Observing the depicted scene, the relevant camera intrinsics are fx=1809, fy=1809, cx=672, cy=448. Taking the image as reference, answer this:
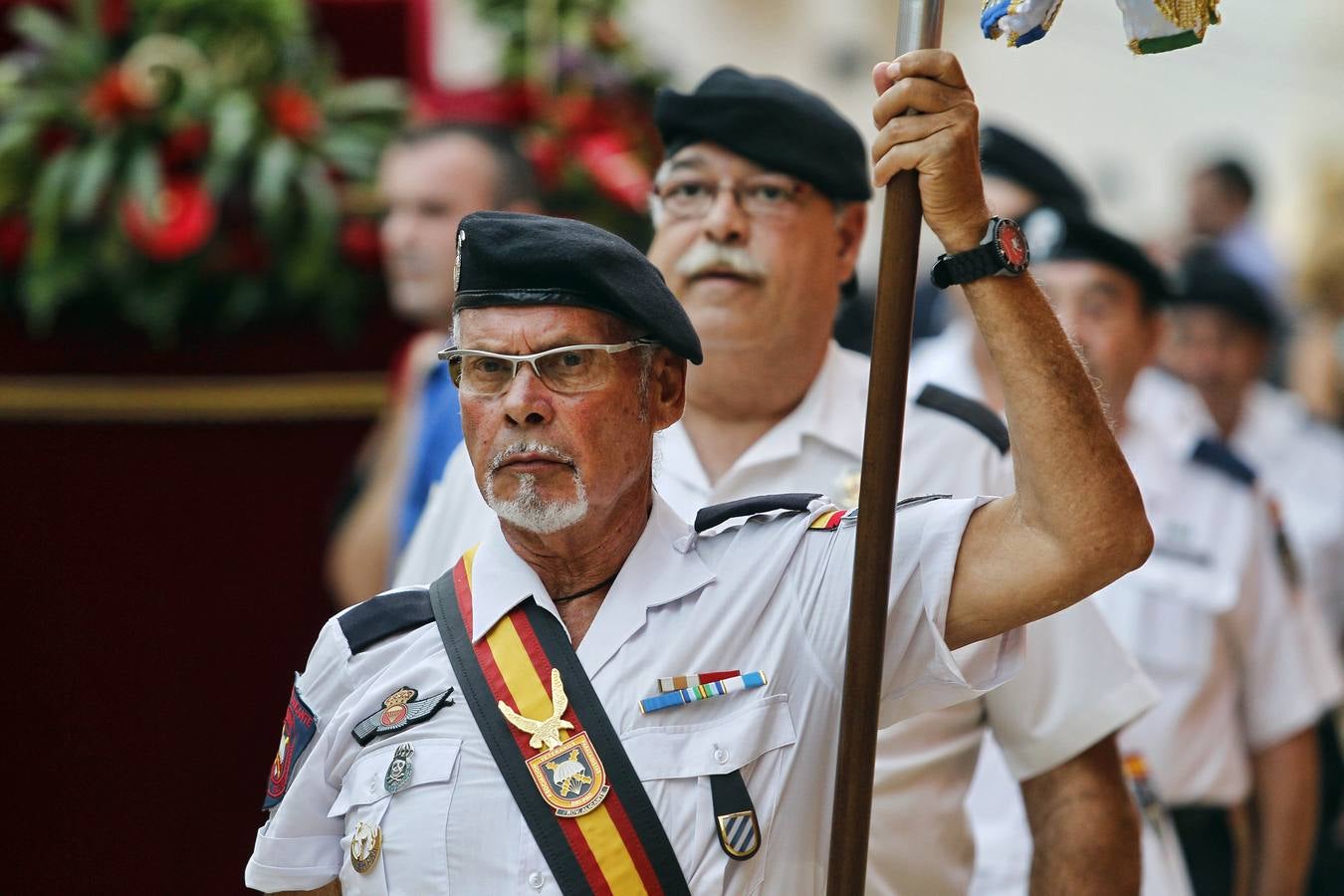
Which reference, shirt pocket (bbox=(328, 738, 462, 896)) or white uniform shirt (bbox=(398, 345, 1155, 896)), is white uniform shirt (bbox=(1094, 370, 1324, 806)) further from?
shirt pocket (bbox=(328, 738, 462, 896))

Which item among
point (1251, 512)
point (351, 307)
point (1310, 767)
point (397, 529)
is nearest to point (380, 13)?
point (351, 307)

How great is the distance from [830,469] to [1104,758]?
688mm

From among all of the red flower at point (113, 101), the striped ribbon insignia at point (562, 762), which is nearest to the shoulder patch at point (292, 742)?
the striped ribbon insignia at point (562, 762)

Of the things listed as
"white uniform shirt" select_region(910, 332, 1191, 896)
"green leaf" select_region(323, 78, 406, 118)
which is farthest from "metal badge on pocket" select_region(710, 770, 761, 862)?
"green leaf" select_region(323, 78, 406, 118)

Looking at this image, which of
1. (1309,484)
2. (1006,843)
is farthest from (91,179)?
(1309,484)

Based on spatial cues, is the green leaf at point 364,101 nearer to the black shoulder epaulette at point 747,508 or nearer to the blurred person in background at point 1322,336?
the black shoulder epaulette at point 747,508

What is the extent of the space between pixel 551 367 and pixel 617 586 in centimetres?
31

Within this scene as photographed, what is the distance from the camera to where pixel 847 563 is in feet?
7.94

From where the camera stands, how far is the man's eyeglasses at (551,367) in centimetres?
236

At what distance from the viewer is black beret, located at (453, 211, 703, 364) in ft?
7.73

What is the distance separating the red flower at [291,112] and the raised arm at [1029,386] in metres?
3.32

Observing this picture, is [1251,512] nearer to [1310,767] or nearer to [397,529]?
[1310,767]

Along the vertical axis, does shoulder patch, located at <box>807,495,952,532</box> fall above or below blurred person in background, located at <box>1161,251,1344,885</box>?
above

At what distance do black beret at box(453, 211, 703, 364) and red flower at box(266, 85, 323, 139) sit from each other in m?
2.98
